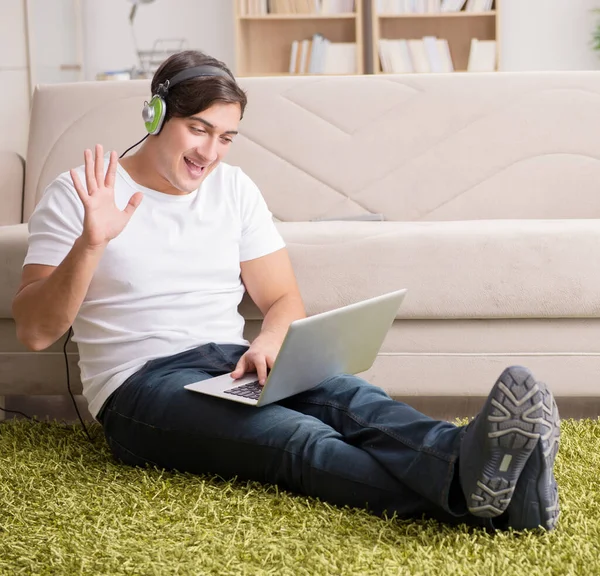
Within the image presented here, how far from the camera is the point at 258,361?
1272mm

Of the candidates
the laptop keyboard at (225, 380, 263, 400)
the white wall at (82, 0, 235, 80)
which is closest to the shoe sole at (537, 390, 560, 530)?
the laptop keyboard at (225, 380, 263, 400)

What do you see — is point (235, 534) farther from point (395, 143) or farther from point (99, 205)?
point (395, 143)

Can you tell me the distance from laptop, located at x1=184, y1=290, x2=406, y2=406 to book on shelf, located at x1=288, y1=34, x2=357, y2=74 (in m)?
3.27

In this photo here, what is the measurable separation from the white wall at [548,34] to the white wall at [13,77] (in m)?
2.55

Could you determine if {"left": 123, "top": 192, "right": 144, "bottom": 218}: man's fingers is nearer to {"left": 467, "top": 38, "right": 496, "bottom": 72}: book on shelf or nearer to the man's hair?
the man's hair

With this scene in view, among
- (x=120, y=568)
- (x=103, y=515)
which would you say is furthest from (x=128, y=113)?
(x=120, y=568)

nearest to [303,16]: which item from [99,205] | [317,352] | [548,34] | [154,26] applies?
[154,26]

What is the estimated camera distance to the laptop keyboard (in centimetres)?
119

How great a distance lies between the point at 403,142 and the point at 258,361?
1091mm

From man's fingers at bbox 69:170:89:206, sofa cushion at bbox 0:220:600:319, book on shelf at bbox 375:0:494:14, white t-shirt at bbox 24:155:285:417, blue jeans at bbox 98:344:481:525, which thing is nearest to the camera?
blue jeans at bbox 98:344:481:525

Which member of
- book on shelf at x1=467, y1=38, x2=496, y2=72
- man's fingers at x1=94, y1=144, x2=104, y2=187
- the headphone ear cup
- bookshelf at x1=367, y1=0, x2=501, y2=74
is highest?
bookshelf at x1=367, y1=0, x2=501, y2=74

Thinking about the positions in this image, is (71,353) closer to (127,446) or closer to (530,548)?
(127,446)

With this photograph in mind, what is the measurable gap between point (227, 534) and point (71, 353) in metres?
0.80

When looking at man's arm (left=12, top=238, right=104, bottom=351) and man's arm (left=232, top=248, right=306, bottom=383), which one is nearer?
man's arm (left=12, top=238, right=104, bottom=351)
